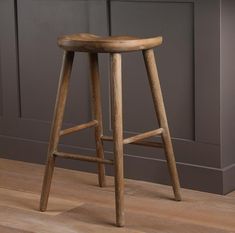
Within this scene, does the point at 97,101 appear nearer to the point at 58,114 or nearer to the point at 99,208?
the point at 58,114

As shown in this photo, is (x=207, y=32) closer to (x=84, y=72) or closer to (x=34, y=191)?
(x=84, y=72)

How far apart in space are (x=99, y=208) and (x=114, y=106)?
1.47 feet

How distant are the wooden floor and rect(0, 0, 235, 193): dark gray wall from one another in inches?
5.2

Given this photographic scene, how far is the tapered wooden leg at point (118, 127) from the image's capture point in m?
2.86

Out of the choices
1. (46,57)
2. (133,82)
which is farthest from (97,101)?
(46,57)

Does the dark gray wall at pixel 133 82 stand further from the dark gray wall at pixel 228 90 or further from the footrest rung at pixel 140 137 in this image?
the footrest rung at pixel 140 137

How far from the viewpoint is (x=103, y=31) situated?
3.43 metres

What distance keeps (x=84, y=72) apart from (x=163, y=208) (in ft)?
2.60

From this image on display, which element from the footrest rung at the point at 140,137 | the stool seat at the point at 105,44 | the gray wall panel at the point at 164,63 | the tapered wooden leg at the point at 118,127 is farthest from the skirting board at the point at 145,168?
the stool seat at the point at 105,44

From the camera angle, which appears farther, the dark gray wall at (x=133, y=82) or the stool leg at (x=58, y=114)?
the dark gray wall at (x=133, y=82)

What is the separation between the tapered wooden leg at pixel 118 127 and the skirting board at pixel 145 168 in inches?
19.6

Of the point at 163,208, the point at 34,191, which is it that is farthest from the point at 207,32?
the point at 34,191

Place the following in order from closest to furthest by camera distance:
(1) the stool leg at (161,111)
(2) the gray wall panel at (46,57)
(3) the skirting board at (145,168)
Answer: (1) the stool leg at (161,111) → (3) the skirting board at (145,168) → (2) the gray wall panel at (46,57)

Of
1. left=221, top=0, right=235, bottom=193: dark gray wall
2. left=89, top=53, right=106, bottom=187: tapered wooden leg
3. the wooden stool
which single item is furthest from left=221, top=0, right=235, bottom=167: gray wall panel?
left=89, top=53, right=106, bottom=187: tapered wooden leg
